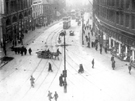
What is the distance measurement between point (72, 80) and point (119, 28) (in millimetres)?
15644

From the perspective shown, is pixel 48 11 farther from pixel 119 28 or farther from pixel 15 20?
pixel 119 28

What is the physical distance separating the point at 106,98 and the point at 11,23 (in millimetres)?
37737

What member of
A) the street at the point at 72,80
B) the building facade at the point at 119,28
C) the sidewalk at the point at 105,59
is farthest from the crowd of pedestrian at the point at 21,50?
the building facade at the point at 119,28

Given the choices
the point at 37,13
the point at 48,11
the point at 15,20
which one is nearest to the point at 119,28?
the point at 15,20

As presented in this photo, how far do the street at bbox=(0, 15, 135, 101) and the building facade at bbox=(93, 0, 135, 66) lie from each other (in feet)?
6.78

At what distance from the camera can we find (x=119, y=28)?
140 feet

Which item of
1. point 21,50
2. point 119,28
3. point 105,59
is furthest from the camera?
point 21,50

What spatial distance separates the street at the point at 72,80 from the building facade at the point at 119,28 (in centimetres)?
207

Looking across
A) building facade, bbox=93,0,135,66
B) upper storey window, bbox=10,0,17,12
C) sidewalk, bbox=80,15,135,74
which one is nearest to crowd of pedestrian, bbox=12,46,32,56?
sidewalk, bbox=80,15,135,74

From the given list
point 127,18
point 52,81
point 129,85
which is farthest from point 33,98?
point 127,18

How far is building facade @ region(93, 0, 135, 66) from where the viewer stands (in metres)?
38.3

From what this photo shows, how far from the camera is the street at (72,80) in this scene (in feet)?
87.2

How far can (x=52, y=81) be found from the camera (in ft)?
102

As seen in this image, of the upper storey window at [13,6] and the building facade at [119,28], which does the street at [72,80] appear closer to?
the building facade at [119,28]
